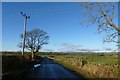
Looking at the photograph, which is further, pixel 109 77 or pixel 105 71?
pixel 105 71

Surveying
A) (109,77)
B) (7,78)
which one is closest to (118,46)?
(109,77)

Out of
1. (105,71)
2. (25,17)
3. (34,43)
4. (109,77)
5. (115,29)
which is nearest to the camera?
(115,29)

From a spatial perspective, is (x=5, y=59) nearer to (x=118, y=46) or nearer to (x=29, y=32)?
(x=118, y=46)

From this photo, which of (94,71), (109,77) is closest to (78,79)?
(109,77)

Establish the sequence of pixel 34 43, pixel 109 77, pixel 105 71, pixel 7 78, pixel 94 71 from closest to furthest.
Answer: pixel 7 78 → pixel 109 77 → pixel 105 71 → pixel 94 71 → pixel 34 43

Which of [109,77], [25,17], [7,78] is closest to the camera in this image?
[7,78]

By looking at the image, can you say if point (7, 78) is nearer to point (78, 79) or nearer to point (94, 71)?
point (78, 79)

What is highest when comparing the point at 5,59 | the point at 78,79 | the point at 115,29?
the point at 115,29

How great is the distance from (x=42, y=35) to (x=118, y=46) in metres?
66.3

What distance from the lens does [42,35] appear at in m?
81.9

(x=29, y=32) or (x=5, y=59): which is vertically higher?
(x=29, y=32)

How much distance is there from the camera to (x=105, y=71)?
2306cm

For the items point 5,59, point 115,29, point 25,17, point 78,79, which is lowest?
point 78,79

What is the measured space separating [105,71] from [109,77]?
1.45 metres
